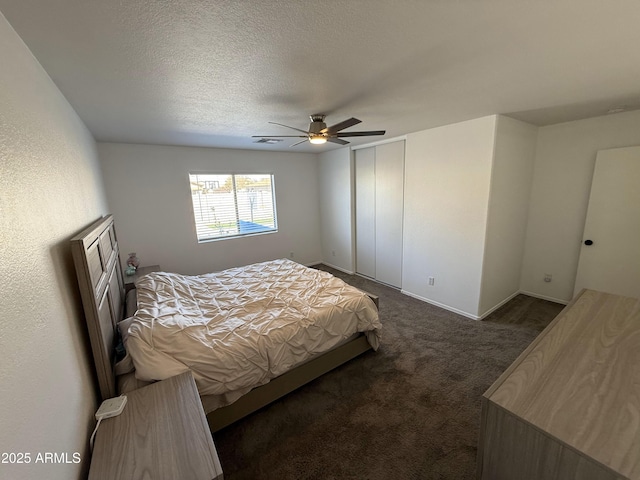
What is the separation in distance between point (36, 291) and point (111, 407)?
0.82m

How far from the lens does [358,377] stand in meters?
2.34

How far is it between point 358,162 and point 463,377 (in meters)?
3.53

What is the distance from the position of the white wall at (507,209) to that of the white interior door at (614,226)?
67 centimetres

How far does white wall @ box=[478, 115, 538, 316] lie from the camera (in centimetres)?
297

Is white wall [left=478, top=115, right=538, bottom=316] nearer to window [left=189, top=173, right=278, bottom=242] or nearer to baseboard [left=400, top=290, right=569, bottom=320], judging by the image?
baseboard [left=400, top=290, right=569, bottom=320]

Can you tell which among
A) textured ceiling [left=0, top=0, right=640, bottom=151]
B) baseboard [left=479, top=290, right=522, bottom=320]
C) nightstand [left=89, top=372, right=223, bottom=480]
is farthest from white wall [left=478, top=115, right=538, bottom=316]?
nightstand [left=89, top=372, right=223, bottom=480]

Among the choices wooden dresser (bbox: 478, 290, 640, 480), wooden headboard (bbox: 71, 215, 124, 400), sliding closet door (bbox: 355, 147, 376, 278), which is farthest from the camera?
sliding closet door (bbox: 355, 147, 376, 278)

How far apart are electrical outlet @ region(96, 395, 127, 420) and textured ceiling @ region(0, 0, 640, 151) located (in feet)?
5.89

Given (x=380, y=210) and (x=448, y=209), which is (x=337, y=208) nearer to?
(x=380, y=210)

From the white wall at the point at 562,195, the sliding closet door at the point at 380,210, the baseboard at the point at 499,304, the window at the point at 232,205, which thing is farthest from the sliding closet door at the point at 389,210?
the window at the point at 232,205

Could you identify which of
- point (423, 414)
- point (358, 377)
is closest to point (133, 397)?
point (358, 377)

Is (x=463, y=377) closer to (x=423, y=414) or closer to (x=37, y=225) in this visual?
(x=423, y=414)

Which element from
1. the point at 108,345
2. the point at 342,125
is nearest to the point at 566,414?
the point at 342,125

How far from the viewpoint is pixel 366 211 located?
4621 mm
